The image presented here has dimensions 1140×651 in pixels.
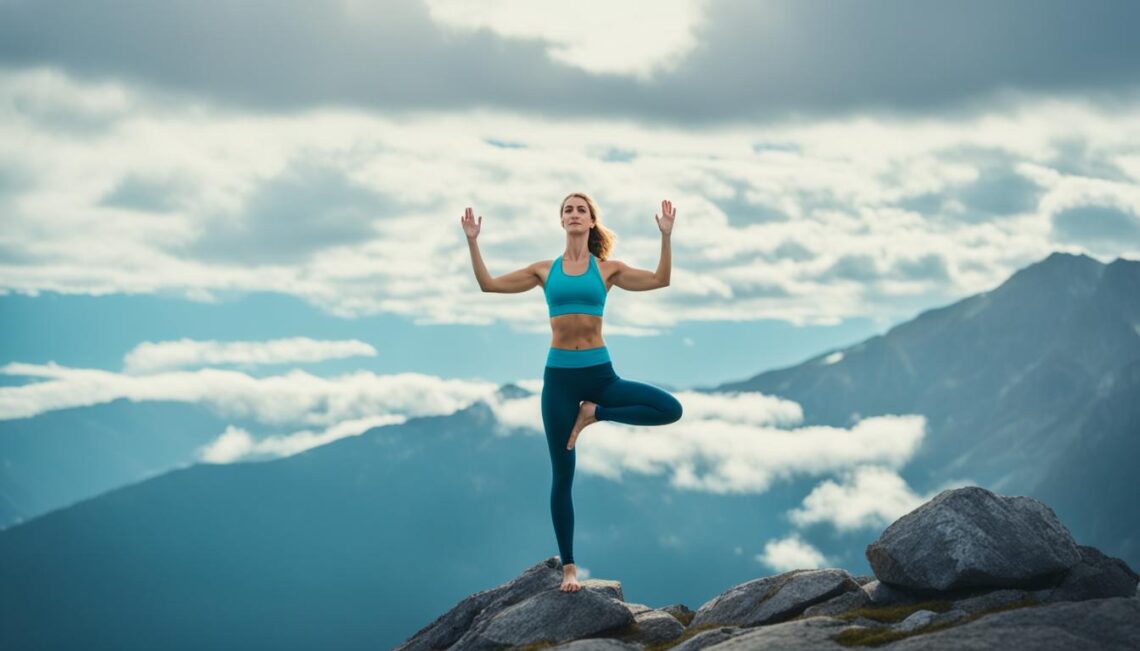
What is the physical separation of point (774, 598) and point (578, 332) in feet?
27.0

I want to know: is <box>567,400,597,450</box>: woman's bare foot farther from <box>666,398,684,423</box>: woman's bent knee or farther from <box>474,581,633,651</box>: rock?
<box>474,581,633,651</box>: rock

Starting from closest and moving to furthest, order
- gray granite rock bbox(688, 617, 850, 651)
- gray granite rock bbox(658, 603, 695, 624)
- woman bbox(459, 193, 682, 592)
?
gray granite rock bbox(688, 617, 850, 651)
woman bbox(459, 193, 682, 592)
gray granite rock bbox(658, 603, 695, 624)

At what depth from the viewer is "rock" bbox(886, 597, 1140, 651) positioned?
14914mm

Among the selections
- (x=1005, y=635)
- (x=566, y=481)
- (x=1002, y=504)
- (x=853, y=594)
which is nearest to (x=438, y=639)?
(x=566, y=481)

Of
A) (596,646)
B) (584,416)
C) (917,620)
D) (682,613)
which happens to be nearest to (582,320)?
(584,416)

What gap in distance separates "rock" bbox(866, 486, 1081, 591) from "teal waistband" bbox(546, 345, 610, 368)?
7.75m

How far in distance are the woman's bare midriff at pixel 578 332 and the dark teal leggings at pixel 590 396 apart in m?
0.12

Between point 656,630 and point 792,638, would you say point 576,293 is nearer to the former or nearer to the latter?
point 792,638

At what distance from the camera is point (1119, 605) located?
16125 millimetres

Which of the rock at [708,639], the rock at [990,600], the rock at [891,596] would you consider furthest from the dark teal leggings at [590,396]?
the rock at [990,600]

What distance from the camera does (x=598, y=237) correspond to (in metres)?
21.3

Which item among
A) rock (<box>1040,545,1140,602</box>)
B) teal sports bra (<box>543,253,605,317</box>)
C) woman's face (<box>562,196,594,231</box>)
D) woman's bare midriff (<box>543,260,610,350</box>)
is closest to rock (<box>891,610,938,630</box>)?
rock (<box>1040,545,1140,602</box>)

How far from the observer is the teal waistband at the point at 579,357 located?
67.5ft

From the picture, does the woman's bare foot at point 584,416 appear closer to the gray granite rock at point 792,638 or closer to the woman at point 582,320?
the woman at point 582,320
